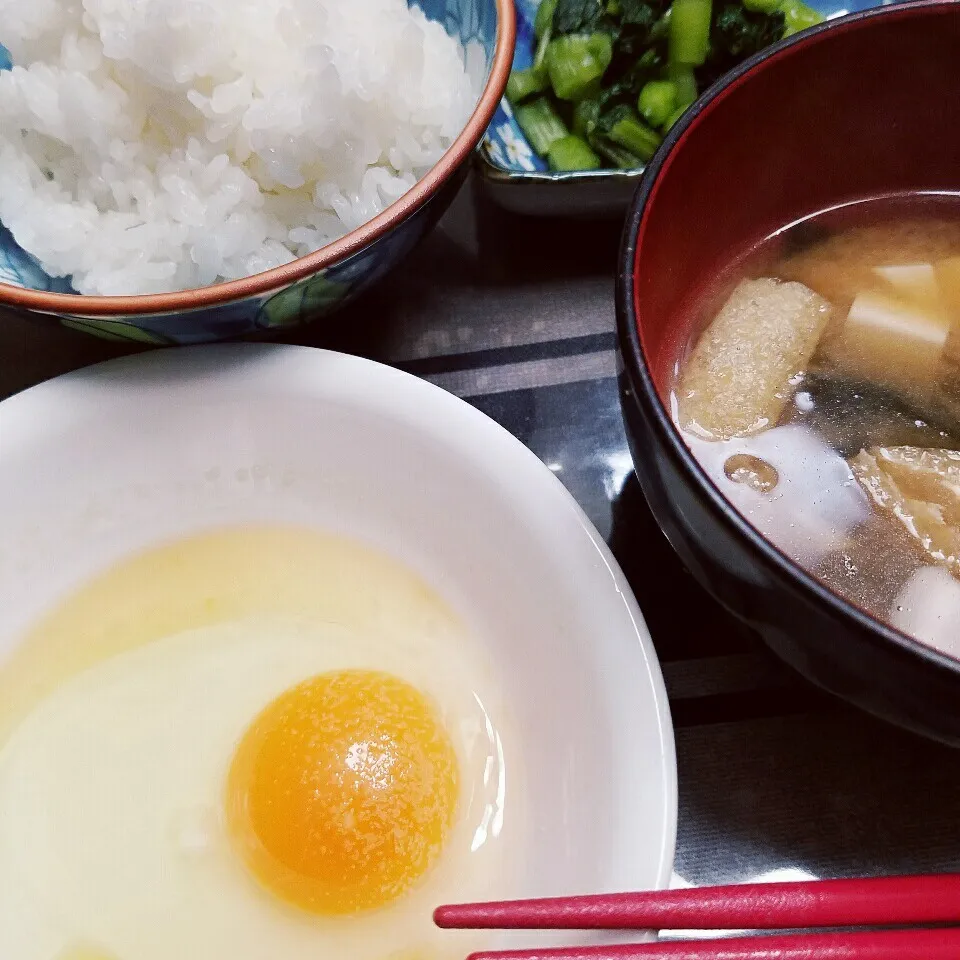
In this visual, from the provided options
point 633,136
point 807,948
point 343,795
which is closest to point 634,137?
point 633,136

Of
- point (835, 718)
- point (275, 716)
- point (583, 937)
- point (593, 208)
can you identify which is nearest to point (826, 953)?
point (583, 937)

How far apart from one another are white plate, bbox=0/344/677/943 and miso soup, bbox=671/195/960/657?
25 centimetres

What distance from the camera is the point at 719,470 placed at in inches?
45.6

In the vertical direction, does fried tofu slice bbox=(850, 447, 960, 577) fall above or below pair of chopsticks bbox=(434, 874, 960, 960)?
above

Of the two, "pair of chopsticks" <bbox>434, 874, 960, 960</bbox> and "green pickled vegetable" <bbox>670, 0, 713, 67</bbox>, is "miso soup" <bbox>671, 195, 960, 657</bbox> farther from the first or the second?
"green pickled vegetable" <bbox>670, 0, 713, 67</bbox>

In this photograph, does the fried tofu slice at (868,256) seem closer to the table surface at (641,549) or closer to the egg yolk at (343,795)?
the table surface at (641,549)

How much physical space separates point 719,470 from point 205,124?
3.18 ft

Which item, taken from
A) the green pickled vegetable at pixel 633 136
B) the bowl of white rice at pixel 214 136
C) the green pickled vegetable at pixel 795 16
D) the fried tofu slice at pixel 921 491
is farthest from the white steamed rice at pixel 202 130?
the fried tofu slice at pixel 921 491

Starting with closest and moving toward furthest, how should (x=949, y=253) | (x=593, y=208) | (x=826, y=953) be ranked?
(x=826, y=953) < (x=949, y=253) < (x=593, y=208)

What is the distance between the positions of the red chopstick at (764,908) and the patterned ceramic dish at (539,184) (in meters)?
1.05

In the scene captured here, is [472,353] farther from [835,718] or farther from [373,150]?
[835,718]

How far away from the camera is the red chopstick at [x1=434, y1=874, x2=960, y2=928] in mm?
877

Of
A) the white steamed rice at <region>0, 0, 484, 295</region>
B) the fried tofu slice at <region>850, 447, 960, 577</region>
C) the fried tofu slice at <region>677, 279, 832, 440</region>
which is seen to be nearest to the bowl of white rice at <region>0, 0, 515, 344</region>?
the white steamed rice at <region>0, 0, 484, 295</region>

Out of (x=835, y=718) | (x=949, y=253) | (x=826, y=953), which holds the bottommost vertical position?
(x=835, y=718)
